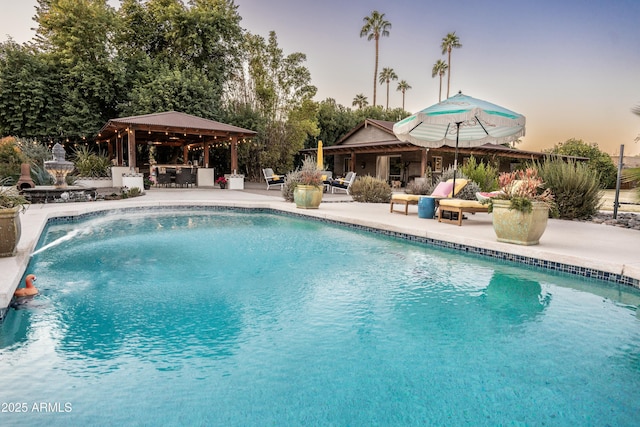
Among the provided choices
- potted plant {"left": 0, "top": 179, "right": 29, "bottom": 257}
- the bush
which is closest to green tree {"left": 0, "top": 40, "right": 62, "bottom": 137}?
the bush

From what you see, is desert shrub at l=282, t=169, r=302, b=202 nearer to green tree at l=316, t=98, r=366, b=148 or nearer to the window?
the window

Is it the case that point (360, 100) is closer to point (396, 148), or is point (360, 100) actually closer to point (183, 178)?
point (396, 148)

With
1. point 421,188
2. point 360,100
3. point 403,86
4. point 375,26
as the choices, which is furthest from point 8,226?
point 403,86

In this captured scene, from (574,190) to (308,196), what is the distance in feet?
19.4

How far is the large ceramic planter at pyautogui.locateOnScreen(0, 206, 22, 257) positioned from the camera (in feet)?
12.8

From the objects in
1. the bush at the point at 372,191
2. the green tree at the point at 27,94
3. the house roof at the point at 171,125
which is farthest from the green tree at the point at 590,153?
the green tree at the point at 27,94

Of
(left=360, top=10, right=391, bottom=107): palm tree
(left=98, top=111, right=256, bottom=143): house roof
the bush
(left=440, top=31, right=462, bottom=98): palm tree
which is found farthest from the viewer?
(left=440, top=31, right=462, bottom=98): palm tree

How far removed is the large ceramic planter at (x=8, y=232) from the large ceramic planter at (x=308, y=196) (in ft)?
19.1

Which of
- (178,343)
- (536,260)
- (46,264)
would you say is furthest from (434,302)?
(46,264)

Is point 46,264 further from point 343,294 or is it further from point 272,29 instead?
point 272,29

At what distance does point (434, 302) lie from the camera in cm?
354

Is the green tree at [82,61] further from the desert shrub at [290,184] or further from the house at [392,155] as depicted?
the desert shrub at [290,184]

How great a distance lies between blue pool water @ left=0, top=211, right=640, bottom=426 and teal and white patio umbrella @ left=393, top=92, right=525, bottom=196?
313 cm

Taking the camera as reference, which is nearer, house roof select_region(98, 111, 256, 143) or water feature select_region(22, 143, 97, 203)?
water feature select_region(22, 143, 97, 203)
